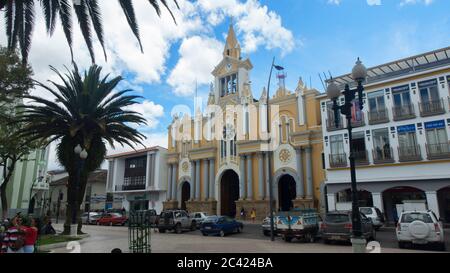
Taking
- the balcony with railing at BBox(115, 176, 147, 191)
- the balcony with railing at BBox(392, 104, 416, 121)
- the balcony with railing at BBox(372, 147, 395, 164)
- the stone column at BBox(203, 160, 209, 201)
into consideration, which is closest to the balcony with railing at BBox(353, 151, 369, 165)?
the balcony with railing at BBox(372, 147, 395, 164)

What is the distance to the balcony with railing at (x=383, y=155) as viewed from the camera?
26859 mm

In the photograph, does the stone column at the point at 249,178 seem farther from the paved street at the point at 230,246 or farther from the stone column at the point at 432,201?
the paved street at the point at 230,246

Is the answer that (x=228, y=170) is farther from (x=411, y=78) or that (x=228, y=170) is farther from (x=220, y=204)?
(x=411, y=78)

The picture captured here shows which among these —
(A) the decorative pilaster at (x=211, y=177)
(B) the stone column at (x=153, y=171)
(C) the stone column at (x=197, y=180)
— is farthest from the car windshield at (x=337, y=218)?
(B) the stone column at (x=153, y=171)

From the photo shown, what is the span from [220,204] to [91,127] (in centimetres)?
2304

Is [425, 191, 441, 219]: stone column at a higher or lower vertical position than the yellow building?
lower

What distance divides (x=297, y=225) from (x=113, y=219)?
26.9 meters

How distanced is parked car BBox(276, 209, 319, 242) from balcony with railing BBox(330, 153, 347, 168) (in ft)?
41.5

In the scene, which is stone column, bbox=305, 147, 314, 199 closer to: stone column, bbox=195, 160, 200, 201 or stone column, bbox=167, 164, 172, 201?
stone column, bbox=195, 160, 200, 201

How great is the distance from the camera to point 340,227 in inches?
609

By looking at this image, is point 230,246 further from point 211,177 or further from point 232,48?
point 232,48

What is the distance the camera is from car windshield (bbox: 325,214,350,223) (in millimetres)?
15570

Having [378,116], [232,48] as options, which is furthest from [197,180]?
[378,116]
